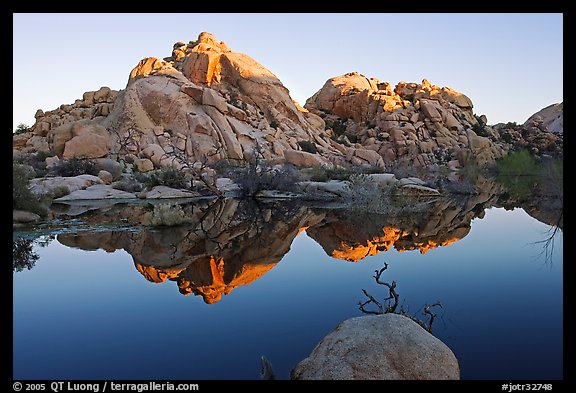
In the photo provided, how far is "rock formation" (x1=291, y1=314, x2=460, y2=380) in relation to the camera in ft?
11.2

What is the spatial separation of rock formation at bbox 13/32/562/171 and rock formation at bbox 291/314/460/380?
893 inches

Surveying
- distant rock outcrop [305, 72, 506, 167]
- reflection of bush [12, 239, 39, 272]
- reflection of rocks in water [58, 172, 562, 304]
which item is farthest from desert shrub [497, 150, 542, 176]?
reflection of bush [12, 239, 39, 272]

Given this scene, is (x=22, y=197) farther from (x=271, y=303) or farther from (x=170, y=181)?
(x=271, y=303)

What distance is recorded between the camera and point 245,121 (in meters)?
37.2

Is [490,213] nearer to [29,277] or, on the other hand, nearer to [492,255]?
[492,255]

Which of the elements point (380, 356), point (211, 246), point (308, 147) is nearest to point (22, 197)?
point (211, 246)

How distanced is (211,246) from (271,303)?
3.66m

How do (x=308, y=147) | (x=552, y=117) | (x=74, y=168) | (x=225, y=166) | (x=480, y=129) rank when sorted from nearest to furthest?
(x=74, y=168), (x=225, y=166), (x=308, y=147), (x=480, y=129), (x=552, y=117)

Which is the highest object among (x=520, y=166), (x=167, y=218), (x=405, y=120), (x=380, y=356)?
(x=405, y=120)

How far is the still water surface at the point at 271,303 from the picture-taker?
4336mm

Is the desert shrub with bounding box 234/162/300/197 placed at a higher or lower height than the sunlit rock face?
higher

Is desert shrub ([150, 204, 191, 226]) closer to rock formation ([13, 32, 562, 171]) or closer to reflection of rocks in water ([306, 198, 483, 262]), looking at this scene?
reflection of rocks in water ([306, 198, 483, 262])

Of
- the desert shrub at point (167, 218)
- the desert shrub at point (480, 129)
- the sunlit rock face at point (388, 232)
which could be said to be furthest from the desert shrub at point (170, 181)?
the desert shrub at point (480, 129)

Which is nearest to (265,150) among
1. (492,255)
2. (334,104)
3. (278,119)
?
(278,119)
